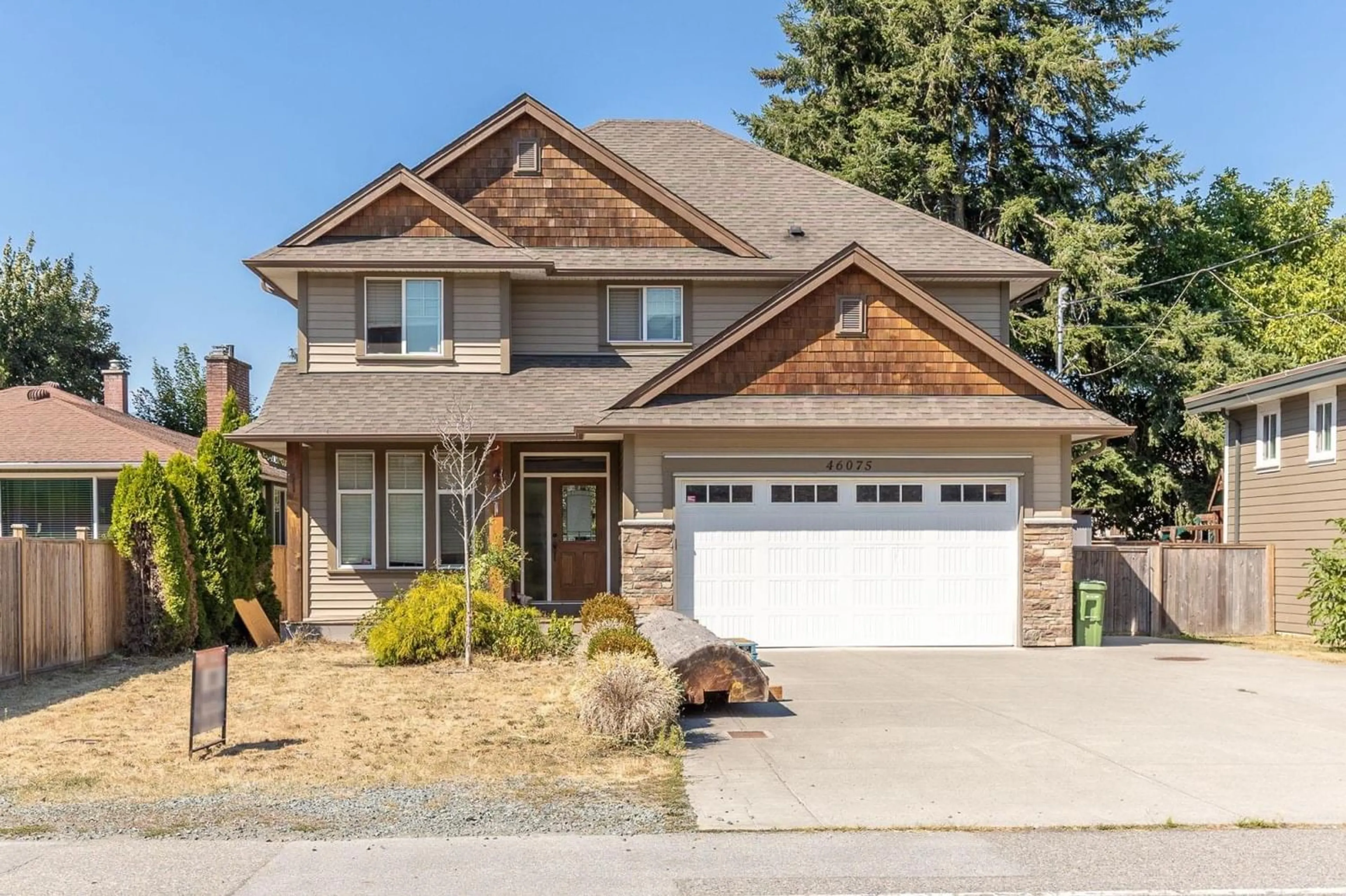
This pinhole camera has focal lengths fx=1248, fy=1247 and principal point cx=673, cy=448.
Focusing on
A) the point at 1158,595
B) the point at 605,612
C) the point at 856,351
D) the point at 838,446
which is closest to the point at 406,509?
the point at 605,612

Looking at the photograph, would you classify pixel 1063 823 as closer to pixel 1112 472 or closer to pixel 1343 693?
pixel 1343 693

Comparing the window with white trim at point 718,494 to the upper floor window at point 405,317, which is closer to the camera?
the window with white trim at point 718,494

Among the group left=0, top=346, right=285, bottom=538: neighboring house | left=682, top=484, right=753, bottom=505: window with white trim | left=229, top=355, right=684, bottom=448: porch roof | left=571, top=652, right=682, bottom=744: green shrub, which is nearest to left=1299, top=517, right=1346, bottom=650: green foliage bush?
left=682, top=484, right=753, bottom=505: window with white trim

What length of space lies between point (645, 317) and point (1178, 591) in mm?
9933

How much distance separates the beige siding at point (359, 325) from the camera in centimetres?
1930

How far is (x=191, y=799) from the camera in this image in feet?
26.6

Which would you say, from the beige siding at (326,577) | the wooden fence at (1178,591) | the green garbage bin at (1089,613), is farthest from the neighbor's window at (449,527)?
the wooden fence at (1178,591)

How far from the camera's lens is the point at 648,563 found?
1697 cm

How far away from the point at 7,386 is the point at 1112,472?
32.9 metres

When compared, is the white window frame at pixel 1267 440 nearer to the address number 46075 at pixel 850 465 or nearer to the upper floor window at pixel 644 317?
the address number 46075 at pixel 850 465

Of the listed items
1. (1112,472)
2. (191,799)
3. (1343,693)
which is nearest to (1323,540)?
(1343,693)

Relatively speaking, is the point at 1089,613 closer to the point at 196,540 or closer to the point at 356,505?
the point at 356,505

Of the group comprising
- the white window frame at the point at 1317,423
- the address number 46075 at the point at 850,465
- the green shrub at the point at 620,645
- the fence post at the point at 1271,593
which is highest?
the white window frame at the point at 1317,423

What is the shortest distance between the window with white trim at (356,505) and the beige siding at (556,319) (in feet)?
10.3
